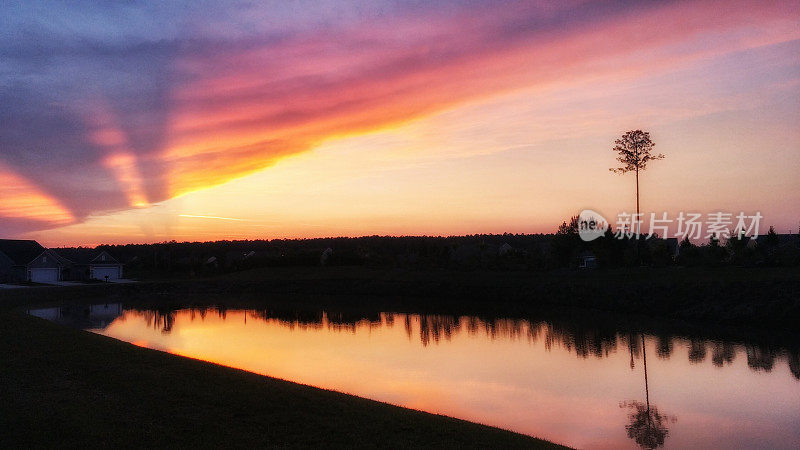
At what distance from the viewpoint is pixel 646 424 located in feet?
53.9

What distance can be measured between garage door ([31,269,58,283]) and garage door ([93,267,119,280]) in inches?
259

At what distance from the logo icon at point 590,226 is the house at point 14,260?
7611 centimetres

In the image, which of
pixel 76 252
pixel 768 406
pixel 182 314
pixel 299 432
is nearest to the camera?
pixel 299 432

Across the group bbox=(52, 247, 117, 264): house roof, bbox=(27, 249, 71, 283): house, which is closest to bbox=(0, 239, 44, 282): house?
bbox=(27, 249, 71, 283): house

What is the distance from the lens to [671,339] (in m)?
31.9

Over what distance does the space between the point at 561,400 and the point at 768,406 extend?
6703 millimetres

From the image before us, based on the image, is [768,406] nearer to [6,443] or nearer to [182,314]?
[6,443]

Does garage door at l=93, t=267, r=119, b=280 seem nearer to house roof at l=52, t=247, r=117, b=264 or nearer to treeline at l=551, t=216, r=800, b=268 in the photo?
house roof at l=52, t=247, r=117, b=264

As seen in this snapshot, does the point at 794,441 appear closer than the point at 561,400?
Yes

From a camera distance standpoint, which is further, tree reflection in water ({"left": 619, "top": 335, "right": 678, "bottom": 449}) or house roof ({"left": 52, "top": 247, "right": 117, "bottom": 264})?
house roof ({"left": 52, "top": 247, "right": 117, "bottom": 264})

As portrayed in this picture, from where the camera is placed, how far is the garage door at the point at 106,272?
87.4 meters

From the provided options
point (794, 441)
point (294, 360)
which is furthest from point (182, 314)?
point (794, 441)

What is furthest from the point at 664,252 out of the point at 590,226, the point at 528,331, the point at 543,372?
the point at 543,372

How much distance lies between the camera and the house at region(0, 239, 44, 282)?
75.4 metres
